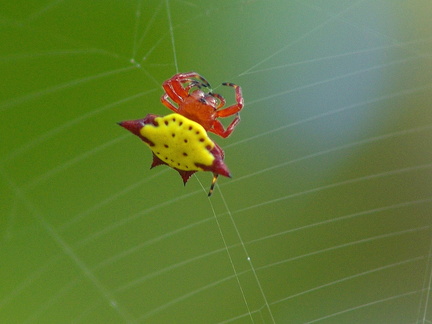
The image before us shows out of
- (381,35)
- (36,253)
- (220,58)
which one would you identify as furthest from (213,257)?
(381,35)

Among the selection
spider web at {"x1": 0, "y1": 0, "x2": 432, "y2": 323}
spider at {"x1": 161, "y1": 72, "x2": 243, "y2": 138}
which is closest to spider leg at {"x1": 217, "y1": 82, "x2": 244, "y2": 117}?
spider at {"x1": 161, "y1": 72, "x2": 243, "y2": 138}

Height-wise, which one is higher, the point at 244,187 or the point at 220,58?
the point at 220,58

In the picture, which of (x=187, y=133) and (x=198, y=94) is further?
(x=198, y=94)

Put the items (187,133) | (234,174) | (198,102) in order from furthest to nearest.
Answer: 1. (234,174)
2. (198,102)
3. (187,133)

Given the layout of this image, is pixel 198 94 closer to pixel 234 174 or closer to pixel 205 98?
pixel 205 98

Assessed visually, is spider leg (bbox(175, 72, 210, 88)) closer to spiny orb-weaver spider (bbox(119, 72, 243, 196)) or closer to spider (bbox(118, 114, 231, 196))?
spiny orb-weaver spider (bbox(119, 72, 243, 196))

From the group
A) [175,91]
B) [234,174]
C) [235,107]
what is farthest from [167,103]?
[234,174]

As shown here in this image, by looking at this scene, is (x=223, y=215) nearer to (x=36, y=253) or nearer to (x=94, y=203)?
(x=94, y=203)
